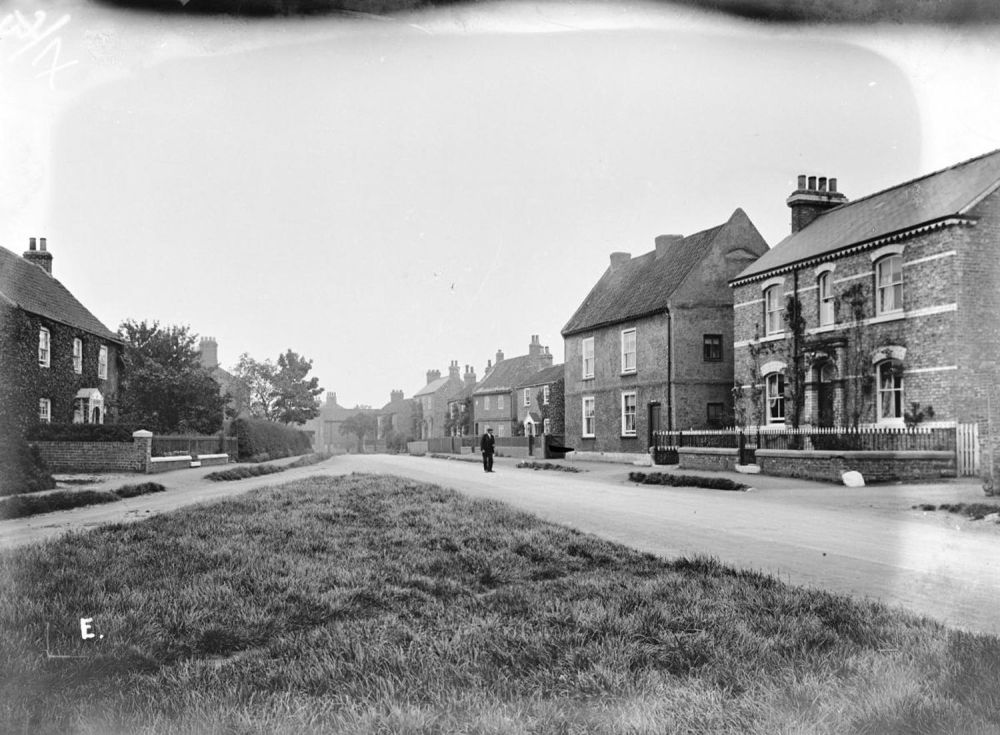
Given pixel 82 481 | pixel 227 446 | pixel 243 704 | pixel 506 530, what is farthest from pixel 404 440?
pixel 243 704

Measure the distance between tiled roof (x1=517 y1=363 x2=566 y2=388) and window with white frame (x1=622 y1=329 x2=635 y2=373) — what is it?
19052mm

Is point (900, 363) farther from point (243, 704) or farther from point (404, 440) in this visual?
point (404, 440)

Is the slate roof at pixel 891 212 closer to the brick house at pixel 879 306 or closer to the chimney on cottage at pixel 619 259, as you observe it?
the brick house at pixel 879 306

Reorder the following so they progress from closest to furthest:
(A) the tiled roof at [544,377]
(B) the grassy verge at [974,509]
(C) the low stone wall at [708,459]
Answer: (B) the grassy verge at [974,509] < (C) the low stone wall at [708,459] < (A) the tiled roof at [544,377]

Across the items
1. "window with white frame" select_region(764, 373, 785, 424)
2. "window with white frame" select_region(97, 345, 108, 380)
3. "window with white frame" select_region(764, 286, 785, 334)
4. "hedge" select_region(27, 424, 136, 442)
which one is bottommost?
"hedge" select_region(27, 424, 136, 442)

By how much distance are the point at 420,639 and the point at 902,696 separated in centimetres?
217

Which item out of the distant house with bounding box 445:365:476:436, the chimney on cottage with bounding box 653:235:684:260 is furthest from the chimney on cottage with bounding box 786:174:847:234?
the distant house with bounding box 445:365:476:436

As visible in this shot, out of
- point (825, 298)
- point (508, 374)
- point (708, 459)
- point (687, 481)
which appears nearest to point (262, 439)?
point (708, 459)

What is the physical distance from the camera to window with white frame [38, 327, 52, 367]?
86.3 feet

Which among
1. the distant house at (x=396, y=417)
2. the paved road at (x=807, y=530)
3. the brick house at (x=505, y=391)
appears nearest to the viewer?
the paved road at (x=807, y=530)

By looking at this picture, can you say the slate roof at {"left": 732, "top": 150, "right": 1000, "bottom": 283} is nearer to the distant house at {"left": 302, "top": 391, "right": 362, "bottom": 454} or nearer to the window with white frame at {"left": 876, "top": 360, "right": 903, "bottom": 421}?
the window with white frame at {"left": 876, "top": 360, "right": 903, "bottom": 421}

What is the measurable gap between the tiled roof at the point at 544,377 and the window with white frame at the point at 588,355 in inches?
608

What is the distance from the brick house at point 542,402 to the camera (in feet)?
155

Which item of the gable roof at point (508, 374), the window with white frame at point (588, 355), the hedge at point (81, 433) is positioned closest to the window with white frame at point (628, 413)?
the window with white frame at point (588, 355)
